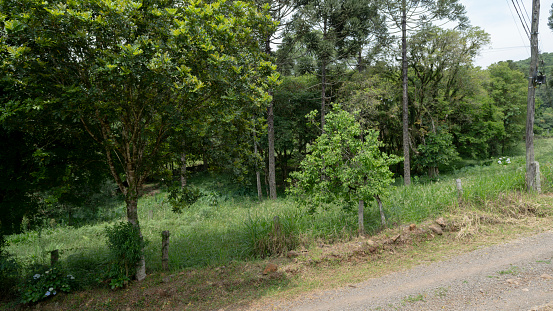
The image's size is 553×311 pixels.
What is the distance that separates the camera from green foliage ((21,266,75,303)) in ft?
19.7

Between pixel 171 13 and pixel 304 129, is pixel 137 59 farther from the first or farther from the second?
pixel 304 129

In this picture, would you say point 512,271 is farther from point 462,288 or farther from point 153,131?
point 153,131

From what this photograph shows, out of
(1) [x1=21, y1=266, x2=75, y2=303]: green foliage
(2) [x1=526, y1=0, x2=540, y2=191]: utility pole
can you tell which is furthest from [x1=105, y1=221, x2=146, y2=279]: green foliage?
(2) [x1=526, y1=0, x2=540, y2=191]: utility pole

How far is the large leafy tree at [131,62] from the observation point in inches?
190

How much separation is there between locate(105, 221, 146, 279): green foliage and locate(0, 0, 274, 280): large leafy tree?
321mm

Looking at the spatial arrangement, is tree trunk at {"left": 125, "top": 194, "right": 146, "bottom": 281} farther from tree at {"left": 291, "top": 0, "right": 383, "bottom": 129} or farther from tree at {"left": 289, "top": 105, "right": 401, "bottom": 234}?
tree at {"left": 291, "top": 0, "right": 383, "bottom": 129}

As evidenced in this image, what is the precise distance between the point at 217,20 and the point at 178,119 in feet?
6.98

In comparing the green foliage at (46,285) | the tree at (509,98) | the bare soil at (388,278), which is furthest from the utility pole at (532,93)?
the tree at (509,98)

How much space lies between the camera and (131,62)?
4.83m

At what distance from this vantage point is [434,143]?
69.1 ft

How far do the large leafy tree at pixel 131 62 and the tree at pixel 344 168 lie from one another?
233 centimetres

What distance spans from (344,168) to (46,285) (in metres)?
7.20

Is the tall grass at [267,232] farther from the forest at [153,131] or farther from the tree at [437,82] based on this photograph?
the tree at [437,82]

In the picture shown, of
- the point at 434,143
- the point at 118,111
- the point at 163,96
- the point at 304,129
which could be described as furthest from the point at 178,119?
the point at 434,143
